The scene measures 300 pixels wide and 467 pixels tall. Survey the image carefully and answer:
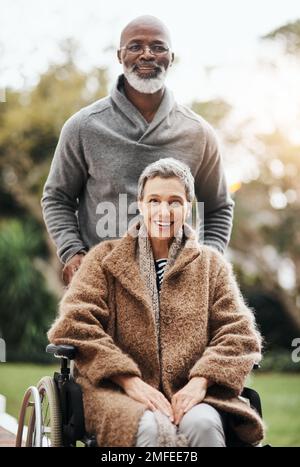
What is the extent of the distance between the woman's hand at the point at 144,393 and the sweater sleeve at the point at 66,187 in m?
0.69

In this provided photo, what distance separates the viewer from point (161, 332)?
103 inches

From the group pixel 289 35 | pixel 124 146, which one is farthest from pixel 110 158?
pixel 289 35

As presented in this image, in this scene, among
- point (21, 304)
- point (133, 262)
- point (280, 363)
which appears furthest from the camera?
point (21, 304)

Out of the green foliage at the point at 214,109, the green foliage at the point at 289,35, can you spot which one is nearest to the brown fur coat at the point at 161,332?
the green foliage at the point at 214,109

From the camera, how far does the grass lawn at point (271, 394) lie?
27.4 ft

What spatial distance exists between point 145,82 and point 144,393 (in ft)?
3.81

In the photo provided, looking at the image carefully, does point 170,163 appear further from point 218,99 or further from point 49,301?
point 49,301

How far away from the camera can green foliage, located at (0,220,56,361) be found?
1254 centimetres

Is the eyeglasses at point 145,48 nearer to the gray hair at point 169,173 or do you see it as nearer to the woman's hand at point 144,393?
the gray hair at point 169,173

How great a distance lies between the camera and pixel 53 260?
1354 centimetres

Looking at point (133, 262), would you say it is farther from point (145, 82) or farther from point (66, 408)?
point (145, 82)

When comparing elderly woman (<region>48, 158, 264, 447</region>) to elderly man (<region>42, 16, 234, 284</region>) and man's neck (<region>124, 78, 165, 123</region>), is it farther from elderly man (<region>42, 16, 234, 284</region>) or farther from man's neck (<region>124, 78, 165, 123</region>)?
man's neck (<region>124, 78, 165, 123</region>)

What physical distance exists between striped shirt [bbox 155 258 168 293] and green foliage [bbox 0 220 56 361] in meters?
9.99

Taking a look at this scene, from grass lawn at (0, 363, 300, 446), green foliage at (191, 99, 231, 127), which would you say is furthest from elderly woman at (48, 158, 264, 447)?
green foliage at (191, 99, 231, 127)
